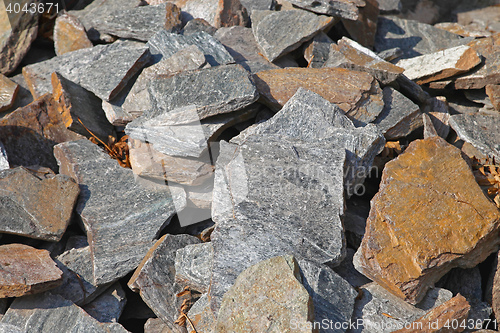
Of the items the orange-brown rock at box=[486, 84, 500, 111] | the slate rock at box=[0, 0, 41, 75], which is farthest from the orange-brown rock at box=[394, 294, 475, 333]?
the slate rock at box=[0, 0, 41, 75]

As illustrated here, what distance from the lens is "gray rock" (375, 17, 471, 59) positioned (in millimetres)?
4117

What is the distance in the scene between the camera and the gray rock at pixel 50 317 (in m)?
2.39

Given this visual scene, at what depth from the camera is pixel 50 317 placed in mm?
2434

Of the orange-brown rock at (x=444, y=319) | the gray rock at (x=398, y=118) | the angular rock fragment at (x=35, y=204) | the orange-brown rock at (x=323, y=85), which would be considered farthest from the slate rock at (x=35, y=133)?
the orange-brown rock at (x=444, y=319)

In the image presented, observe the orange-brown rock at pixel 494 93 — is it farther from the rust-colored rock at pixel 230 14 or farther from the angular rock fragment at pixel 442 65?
the rust-colored rock at pixel 230 14

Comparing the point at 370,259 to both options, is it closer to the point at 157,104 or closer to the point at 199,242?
the point at 199,242

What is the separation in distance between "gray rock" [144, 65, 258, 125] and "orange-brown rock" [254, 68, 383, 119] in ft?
0.83

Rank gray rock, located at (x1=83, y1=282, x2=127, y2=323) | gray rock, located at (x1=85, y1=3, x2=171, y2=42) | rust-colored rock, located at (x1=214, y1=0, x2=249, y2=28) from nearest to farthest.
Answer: gray rock, located at (x1=83, y1=282, x2=127, y2=323), gray rock, located at (x1=85, y1=3, x2=171, y2=42), rust-colored rock, located at (x1=214, y1=0, x2=249, y2=28)

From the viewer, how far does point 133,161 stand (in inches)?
109

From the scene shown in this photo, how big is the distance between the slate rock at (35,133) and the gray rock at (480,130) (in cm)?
293

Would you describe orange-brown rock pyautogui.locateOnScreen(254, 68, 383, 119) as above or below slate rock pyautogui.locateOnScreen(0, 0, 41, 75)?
below

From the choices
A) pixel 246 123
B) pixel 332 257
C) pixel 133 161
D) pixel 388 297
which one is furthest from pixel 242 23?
pixel 388 297

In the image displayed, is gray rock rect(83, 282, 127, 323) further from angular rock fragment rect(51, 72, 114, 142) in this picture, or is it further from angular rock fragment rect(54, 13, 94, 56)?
angular rock fragment rect(54, 13, 94, 56)

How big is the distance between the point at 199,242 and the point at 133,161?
0.70 metres
